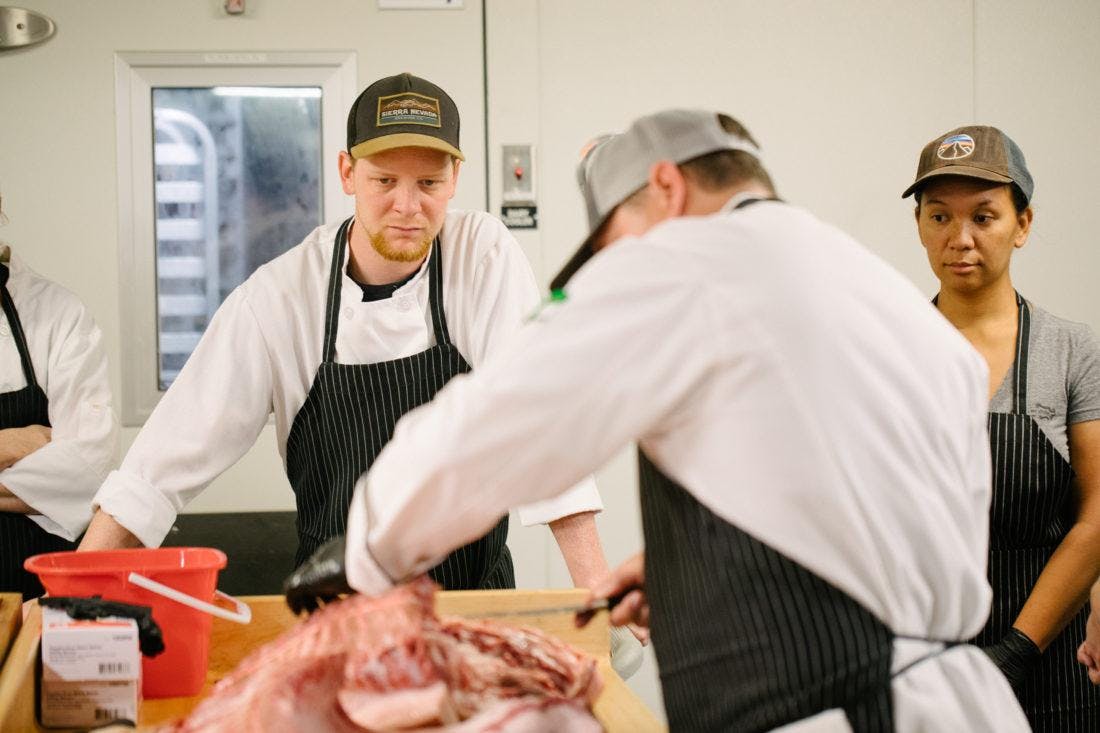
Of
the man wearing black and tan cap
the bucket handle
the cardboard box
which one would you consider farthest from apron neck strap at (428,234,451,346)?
the man wearing black and tan cap

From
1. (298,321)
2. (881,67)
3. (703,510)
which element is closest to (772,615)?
(703,510)

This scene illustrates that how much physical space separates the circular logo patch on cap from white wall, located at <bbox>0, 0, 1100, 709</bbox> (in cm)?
175

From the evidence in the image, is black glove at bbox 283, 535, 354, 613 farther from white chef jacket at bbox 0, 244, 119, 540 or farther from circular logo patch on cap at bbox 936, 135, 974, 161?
white chef jacket at bbox 0, 244, 119, 540

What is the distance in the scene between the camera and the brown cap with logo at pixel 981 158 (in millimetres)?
2152

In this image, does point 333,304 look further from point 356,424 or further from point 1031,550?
point 1031,550

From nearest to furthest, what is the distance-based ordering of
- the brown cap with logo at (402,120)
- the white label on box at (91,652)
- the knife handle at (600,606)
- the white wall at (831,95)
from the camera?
the knife handle at (600,606)
the white label on box at (91,652)
the brown cap with logo at (402,120)
the white wall at (831,95)

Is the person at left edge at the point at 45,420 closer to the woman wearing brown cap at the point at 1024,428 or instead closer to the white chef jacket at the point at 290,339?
the white chef jacket at the point at 290,339

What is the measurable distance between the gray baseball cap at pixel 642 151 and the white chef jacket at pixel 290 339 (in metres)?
0.89

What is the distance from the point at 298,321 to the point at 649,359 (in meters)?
1.37

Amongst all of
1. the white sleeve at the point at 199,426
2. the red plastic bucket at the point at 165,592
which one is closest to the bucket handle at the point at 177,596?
the red plastic bucket at the point at 165,592

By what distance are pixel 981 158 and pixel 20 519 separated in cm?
243

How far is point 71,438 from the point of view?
2904mm

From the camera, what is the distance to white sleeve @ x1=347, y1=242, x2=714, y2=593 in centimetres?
106

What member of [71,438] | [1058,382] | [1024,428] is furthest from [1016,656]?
[71,438]
